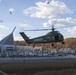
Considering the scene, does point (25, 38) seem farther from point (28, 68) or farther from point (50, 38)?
point (28, 68)

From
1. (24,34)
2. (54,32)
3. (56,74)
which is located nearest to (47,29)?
(54,32)

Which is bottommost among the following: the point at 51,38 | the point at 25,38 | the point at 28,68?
the point at 28,68

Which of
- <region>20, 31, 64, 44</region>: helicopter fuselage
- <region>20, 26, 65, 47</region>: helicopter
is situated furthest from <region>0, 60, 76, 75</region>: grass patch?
<region>20, 31, 64, 44</region>: helicopter fuselage

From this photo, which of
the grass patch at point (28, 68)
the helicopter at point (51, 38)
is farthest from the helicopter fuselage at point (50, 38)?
the grass patch at point (28, 68)

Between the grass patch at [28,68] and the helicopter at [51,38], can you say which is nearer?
the grass patch at [28,68]

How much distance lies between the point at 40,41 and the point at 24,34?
11.0 m

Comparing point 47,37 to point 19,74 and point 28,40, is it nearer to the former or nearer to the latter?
point 28,40

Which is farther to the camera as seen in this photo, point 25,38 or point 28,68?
point 25,38

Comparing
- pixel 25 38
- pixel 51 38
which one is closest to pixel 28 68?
pixel 51 38

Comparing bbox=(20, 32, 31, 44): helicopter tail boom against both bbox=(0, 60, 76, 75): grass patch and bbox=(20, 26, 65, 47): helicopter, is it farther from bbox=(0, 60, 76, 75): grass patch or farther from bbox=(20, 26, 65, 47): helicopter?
bbox=(0, 60, 76, 75): grass patch

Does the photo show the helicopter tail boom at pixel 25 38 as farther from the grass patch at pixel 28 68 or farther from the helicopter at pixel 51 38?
the grass patch at pixel 28 68

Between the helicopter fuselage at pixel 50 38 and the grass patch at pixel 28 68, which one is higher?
the helicopter fuselage at pixel 50 38

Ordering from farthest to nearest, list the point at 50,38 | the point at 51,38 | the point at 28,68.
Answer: the point at 50,38 → the point at 51,38 → the point at 28,68

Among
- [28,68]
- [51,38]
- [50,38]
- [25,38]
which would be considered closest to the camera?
[28,68]
